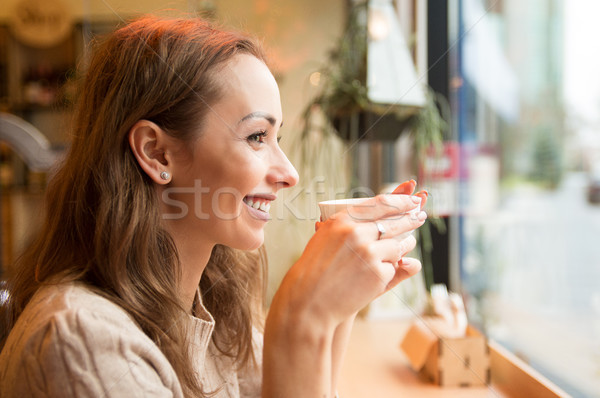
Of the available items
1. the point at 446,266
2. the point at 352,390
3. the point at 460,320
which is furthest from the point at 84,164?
the point at 446,266

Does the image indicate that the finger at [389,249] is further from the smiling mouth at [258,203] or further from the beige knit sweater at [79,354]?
the beige knit sweater at [79,354]

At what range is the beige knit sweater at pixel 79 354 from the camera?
1.67ft

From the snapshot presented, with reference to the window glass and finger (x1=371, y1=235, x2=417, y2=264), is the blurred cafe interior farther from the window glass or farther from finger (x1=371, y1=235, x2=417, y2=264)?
finger (x1=371, y1=235, x2=417, y2=264)

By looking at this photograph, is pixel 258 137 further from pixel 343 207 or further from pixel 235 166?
pixel 343 207

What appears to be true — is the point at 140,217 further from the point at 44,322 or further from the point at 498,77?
the point at 498,77

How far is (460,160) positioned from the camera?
157cm

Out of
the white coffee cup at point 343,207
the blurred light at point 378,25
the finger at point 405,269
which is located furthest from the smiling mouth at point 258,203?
the blurred light at point 378,25

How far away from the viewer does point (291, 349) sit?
1.92 feet

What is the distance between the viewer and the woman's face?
26.5 inches

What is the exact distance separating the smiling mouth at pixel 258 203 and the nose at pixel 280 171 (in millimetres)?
31

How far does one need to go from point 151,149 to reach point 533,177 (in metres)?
0.92

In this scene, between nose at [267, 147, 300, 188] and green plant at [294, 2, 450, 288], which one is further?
green plant at [294, 2, 450, 288]

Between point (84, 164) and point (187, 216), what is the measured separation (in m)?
0.16

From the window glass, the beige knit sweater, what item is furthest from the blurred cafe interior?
the beige knit sweater
